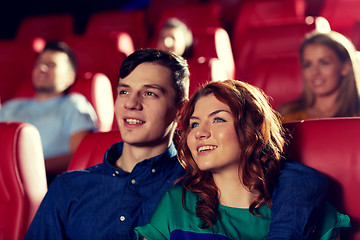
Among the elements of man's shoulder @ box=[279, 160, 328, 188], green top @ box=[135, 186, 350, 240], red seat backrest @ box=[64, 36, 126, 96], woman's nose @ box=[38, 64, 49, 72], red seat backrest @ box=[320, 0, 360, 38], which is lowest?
green top @ box=[135, 186, 350, 240]

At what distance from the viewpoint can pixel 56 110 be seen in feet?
4.58

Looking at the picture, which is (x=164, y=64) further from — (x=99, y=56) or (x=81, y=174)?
(x=99, y=56)

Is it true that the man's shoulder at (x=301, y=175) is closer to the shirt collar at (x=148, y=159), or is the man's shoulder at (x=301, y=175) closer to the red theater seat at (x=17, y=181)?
the shirt collar at (x=148, y=159)

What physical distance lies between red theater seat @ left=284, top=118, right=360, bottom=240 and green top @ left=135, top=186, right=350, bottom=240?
35 mm

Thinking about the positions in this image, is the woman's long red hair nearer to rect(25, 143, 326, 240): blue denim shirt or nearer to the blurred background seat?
rect(25, 143, 326, 240): blue denim shirt

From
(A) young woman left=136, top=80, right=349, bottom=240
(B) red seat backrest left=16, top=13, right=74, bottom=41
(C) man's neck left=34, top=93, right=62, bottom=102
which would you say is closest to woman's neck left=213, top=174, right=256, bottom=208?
(A) young woman left=136, top=80, right=349, bottom=240

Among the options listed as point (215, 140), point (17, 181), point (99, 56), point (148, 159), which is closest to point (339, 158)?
point (215, 140)

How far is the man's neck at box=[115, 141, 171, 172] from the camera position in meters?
0.80

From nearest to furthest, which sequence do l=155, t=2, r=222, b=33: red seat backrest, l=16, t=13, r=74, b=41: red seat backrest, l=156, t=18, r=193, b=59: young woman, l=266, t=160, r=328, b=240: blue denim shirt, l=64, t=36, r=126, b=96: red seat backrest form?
l=266, t=160, r=328, b=240: blue denim shirt < l=156, t=18, r=193, b=59: young woman < l=64, t=36, r=126, b=96: red seat backrest < l=155, t=2, r=222, b=33: red seat backrest < l=16, t=13, r=74, b=41: red seat backrest

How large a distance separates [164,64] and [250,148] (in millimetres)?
248

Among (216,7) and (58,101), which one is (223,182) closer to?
(58,101)

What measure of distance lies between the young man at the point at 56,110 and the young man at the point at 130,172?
49 centimetres

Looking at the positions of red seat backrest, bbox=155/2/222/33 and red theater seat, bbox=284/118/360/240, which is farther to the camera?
red seat backrest, bbox=155/2/222/33

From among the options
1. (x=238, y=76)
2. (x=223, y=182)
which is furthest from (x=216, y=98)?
(x=238, y=76)
